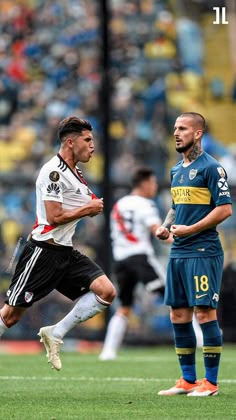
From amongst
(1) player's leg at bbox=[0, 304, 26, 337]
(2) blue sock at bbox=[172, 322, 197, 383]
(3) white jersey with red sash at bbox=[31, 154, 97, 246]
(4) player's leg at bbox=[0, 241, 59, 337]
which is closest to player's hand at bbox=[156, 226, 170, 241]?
(3) white jersey with red sash at bbox=[31, 154, 97, 246]

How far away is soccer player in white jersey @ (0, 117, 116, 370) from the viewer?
877cm

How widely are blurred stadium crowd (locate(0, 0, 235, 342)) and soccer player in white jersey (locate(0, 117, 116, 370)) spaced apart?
7769mm

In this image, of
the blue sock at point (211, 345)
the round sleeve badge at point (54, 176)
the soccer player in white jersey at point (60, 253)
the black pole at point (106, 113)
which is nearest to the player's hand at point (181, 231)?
the soccer player in white jersey at point (60, 253)

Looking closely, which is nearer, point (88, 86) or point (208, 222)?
point (208, 222)

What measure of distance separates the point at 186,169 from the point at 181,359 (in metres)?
1.58

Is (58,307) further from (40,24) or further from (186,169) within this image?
(186,169)

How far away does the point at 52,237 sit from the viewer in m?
8.91

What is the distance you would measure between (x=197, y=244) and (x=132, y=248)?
560 centimetres

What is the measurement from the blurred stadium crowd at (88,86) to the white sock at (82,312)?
7740mm

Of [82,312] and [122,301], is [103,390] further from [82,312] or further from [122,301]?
[122,301]

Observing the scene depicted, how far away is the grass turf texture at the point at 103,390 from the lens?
775cm

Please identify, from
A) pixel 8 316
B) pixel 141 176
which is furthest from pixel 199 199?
pixel 141 176

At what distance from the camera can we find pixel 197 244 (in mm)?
8859

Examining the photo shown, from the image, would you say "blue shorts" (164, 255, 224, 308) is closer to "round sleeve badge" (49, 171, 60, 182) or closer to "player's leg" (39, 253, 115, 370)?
"player's leg" (39, 253, 115, 370)
